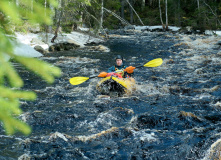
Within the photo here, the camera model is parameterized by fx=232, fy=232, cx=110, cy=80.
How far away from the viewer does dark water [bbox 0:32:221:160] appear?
11.4 feet

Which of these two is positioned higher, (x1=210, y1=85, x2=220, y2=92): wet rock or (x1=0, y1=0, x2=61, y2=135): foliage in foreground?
(x1=0, y1=0, x2=61, y2=135): foliage in foreground

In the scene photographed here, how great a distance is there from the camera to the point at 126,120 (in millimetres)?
4715

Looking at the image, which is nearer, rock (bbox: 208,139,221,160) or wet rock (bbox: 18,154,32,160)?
rock (bbox: 208,139,221,160)

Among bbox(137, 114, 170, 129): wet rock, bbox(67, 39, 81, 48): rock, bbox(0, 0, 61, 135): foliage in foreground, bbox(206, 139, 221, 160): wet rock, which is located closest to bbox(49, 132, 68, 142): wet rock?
bbox(137, 114, 170, 129): wet rock

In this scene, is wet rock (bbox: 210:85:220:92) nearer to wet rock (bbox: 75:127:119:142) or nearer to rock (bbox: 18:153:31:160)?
wet rock (bbox: 75:127:119:142)

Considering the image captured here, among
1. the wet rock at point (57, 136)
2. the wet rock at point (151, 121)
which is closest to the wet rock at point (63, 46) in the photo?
the wet rock at point (151, 121)

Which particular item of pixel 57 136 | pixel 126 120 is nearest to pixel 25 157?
pixel 57 136

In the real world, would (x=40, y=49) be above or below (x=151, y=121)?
above

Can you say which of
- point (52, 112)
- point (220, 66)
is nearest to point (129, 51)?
point (220, 66)

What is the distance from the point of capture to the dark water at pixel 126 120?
11.4 feet

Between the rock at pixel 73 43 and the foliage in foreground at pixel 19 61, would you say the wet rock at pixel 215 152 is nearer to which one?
the foliage in foreground at pixel 19 61

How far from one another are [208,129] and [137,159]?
5.07 ft

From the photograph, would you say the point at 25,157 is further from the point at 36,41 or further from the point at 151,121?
the point at 36,41

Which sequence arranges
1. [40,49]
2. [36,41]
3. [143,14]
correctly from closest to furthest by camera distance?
[40,49] < [36,41] < [143,14]
